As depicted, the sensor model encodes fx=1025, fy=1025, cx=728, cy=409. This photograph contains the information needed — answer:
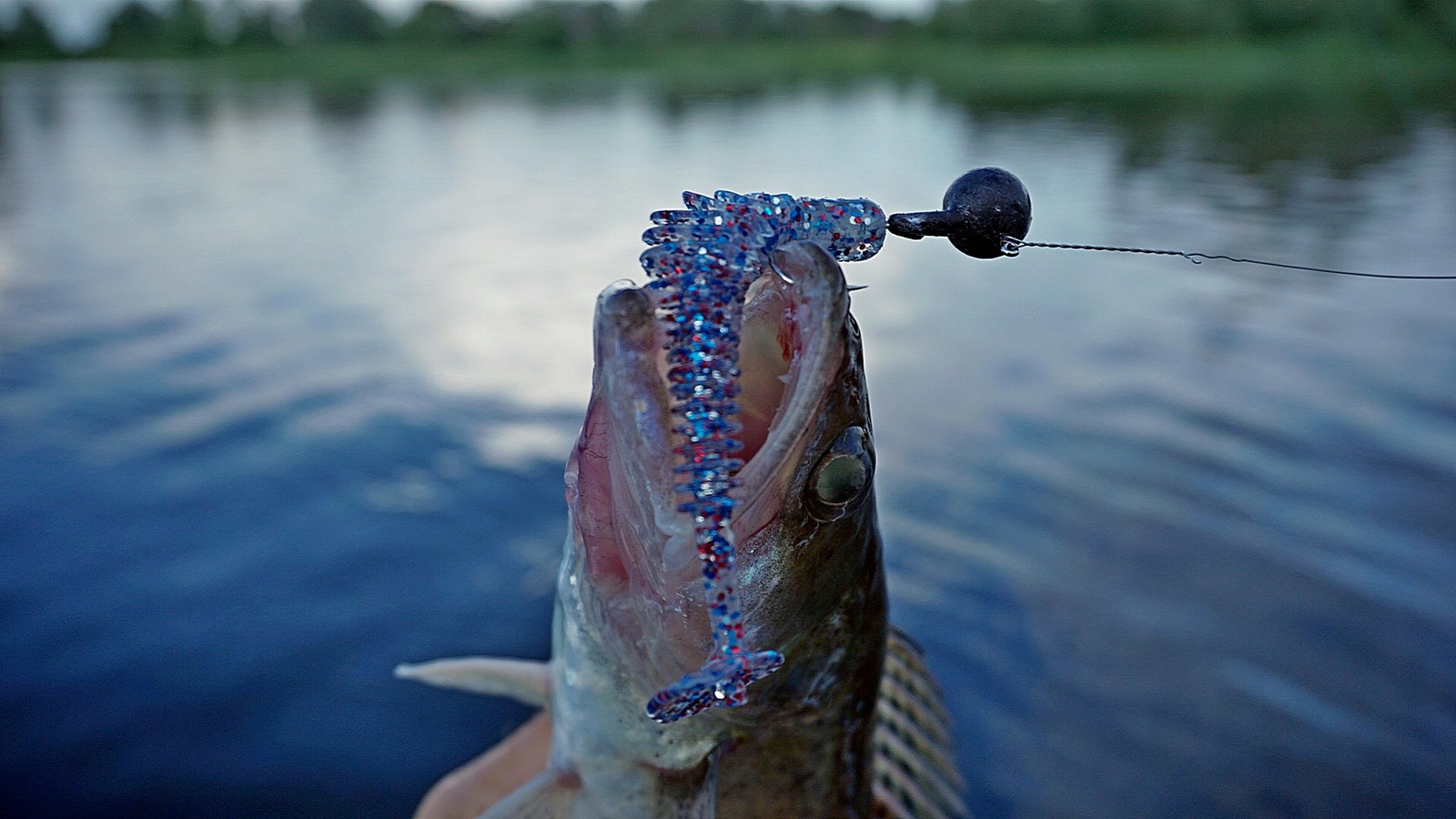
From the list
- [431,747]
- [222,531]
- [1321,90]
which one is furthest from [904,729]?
[1321,90]

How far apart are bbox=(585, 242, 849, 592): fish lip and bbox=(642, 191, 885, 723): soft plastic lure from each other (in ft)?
0.11

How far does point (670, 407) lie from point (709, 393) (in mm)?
71

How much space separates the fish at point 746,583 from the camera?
1.27 metres

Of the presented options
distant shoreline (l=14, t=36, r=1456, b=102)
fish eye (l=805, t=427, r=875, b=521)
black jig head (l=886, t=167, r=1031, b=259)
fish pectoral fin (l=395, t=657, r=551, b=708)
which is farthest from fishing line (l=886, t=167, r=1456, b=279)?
distant shoreline (l=14, t=36, r=1456, b=102)

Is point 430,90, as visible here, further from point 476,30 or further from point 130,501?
point 130,501

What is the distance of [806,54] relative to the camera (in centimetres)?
5741

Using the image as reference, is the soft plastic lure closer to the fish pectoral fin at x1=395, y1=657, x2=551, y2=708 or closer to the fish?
the fish

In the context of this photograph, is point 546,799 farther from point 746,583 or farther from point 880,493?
point 880,493

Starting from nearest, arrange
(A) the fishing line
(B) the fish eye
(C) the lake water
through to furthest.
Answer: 1. (B) the fish eye
2. (A) the fishing line
3. (C) the lake water

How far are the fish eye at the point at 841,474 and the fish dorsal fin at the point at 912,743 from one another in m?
0.75

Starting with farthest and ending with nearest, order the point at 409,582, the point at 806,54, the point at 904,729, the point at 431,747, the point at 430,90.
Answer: the point at 806,54
the point at 430,90
the point at 409,582
the point at 431,747
the point at 904,729

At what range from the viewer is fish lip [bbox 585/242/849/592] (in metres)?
1.25

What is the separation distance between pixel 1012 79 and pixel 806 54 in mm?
21454

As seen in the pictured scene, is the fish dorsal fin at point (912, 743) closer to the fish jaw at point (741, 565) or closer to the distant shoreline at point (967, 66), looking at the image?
the fish jaw at point (741, 565)
